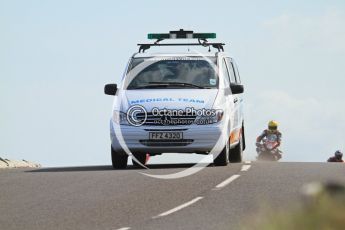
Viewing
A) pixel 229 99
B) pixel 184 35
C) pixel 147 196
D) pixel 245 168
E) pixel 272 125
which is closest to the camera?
pixel 147 196

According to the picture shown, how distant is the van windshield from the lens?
20922 millimetres

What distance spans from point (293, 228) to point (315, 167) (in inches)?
530

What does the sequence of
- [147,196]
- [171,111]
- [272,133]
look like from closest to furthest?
[147,196] → [171,111] → [272,133]

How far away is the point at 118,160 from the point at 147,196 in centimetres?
583

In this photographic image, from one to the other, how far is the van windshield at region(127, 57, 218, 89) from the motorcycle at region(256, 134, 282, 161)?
9.84 meters

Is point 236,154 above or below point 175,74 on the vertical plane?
below

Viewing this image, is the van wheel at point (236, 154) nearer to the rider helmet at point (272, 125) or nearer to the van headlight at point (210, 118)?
the van headlight at point (210, 118)

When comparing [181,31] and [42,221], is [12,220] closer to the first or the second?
[42,221]

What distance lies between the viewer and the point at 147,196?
49.9 ft

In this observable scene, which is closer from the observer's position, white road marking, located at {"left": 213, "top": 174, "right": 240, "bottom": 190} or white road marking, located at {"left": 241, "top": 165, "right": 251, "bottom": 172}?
white road marking, located at {"left": 213, "top": 174, "right": 240, "bottom": 190}

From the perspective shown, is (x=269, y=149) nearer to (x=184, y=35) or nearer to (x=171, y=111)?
(x=184, y=35)

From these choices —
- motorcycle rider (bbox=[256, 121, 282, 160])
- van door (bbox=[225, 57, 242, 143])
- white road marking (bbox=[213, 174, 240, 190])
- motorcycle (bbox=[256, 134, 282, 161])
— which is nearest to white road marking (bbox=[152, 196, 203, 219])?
white road marking (bbox=[213, 174, 240, 190])

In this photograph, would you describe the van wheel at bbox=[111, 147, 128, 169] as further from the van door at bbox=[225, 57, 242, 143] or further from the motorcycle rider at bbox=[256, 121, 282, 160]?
the motorcycle rider at bbox=[256, 121, 282, 160]

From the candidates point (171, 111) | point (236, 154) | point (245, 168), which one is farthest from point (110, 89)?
point (236, 154)
